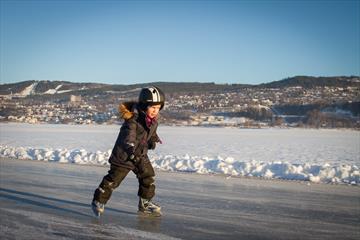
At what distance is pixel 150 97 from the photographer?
509 centimetres

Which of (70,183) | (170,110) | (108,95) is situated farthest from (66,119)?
(70,183)

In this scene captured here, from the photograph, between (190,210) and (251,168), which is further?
(251,168)

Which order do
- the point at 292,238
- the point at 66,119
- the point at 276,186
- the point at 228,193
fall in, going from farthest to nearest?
the point at 66,119
the point at 276,186
the point at 228,193
the point at 292,238

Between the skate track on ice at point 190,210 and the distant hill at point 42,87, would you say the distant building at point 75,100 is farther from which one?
the skate track on ice at point 190,210

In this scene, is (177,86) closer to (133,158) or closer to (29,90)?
(29,90)

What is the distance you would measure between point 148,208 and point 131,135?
943 mm

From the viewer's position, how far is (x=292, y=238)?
167 inches

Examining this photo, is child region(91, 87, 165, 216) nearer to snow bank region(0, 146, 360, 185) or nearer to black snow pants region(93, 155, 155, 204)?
black snow pants region(93, 155, 155, 204)

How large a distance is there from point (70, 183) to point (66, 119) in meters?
88.0

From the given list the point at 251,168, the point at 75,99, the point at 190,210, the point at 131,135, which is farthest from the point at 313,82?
the point at 131,135

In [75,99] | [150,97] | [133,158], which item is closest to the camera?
[133,158]

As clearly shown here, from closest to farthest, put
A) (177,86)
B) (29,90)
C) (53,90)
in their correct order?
(29,90)
(53,90)
(177,86)

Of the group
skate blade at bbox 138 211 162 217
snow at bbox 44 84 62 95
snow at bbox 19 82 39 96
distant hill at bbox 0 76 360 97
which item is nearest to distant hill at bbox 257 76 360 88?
distant hill at bbox 0 76 360 97

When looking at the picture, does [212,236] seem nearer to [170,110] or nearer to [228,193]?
[228,193]
